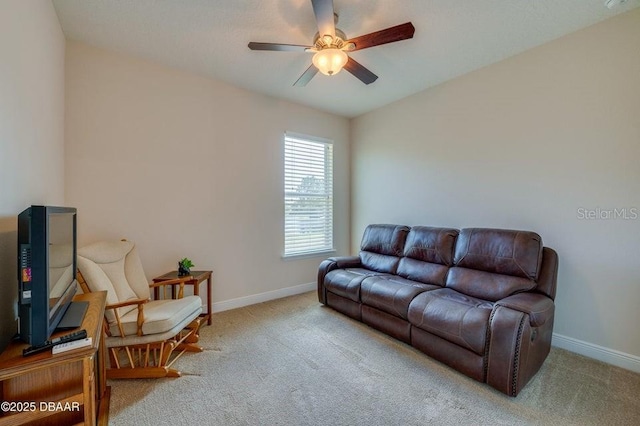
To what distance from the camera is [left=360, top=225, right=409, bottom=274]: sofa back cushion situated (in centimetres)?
332

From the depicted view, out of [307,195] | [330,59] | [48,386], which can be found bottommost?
[48,386]

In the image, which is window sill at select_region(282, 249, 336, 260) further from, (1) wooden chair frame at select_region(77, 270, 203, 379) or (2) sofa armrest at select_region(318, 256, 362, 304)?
(1) wooden chair frame at select_region(77, 270, 203, 379)

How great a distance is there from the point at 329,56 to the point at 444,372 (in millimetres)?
2588

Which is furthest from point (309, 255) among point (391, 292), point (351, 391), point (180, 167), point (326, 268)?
point (351, 391)

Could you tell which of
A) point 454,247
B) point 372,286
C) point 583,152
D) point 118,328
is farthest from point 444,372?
point 118,328

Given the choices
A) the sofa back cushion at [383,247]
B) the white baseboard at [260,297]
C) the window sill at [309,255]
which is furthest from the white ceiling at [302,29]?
Result: the white baseboard at [260,297]

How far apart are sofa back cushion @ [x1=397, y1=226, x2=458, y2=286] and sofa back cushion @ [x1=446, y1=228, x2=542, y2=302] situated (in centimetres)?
10

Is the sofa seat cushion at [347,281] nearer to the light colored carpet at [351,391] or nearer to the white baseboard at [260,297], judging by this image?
the light colored carpet at [351,391]

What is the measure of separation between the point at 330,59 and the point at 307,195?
2230 mm

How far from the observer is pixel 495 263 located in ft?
8.12

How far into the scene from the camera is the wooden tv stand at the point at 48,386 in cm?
112

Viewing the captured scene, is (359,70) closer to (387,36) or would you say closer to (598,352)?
(387,36)

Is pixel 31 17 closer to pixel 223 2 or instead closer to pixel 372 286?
pixel 223 2

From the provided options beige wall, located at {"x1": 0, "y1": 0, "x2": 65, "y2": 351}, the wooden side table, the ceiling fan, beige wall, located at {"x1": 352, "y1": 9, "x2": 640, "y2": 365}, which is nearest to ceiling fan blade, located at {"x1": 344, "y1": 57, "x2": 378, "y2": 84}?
the ceiling fan
